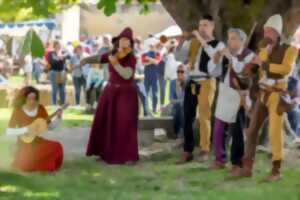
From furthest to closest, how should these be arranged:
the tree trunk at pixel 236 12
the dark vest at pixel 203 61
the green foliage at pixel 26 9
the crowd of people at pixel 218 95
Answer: the tree trunk at pixel 236 12 → the dark vest at pixel 203 61 → the crowd of people at pixel 218 95 → the green foliage at pixel 26 9

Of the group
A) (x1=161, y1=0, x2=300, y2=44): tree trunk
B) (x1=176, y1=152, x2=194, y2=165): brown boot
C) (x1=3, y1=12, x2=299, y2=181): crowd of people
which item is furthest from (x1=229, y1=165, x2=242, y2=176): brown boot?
(x1=161, y1=0, x2=300, y2=44): tree trunk

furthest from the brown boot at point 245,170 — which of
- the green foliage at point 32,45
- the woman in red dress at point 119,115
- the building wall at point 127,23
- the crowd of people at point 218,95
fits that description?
the building wall at point 127,23

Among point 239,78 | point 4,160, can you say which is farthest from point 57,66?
point 4,160

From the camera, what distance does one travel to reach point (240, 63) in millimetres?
7090

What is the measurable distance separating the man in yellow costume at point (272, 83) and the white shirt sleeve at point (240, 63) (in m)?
0.07

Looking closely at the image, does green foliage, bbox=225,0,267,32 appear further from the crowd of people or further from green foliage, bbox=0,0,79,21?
green foliage, bbox=0,0,79,21

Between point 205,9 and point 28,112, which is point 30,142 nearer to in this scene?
point 28,112

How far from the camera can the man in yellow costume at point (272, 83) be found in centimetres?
672

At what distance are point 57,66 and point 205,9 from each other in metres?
8.15

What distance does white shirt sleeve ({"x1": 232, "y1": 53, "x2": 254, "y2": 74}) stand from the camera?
7062 mm

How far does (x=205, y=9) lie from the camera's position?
984 centimetres

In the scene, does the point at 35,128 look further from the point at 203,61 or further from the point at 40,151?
the point at 203,61

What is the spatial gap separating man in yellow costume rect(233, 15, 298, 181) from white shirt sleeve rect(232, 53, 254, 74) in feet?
0.23

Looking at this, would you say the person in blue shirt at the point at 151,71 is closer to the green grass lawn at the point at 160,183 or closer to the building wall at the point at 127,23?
the green grass lawn at the point at 160,183
